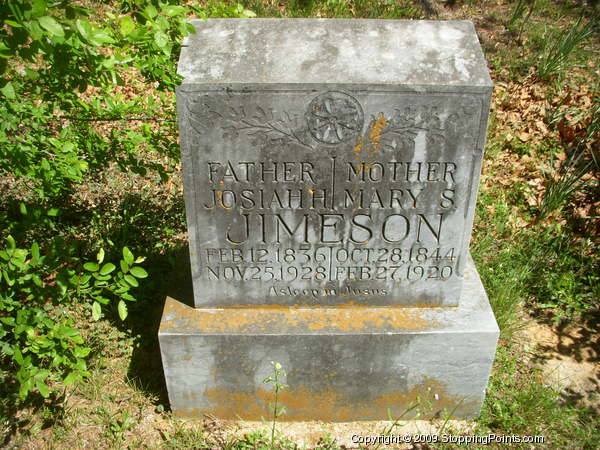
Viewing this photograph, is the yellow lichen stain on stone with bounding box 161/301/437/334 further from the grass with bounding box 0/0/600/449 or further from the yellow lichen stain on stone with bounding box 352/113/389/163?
the yellow lichen stain on stone with bounding box 352/113/389/163

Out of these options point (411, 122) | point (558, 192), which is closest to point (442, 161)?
point (411, 122)

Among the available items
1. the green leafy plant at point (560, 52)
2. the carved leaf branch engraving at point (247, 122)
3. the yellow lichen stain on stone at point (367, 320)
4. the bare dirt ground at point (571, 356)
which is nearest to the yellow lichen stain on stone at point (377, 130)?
the carved leaf branch engraving at point (247, 122)

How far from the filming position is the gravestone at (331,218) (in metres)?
2.73

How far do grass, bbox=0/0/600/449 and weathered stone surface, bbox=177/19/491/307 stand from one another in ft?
2.68

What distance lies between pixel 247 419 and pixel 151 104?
217cm

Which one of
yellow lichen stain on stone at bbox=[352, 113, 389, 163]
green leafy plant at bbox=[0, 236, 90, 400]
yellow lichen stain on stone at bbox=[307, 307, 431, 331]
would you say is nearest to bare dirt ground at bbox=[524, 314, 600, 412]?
yellow lichen stain on stone at bbox=[307, 307, 431, 331]

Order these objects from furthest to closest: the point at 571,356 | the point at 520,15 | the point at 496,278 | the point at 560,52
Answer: the point at 520,15 → the point at 560,52 → the point at 496,278 → the point at 571,356

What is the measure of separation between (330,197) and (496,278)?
2.04m

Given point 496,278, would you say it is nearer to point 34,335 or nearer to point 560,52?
point 560,52

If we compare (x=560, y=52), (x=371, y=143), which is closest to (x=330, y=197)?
(x=371, y=143)

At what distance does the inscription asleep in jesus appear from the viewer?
2762 mm

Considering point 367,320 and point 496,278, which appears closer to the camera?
point 367,320

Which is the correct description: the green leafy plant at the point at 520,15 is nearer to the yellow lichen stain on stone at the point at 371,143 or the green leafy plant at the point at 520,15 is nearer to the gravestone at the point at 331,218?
the gravestone at the point at 331,218

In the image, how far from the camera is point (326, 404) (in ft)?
11.6
